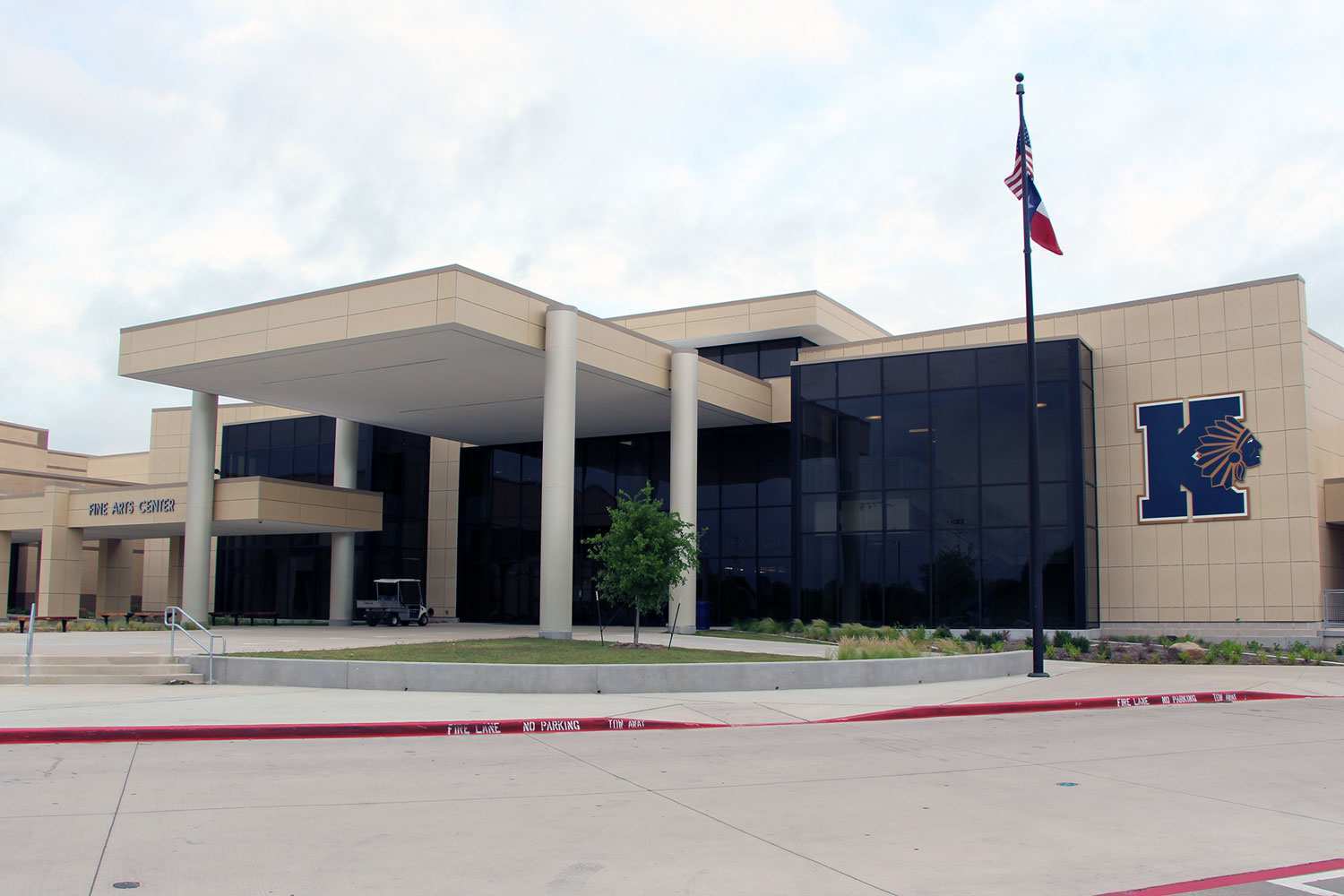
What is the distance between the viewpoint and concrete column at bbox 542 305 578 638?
99.0 ft

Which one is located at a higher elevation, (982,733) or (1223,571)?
(1223,571)

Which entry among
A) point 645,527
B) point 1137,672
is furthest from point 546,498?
point 1137,672

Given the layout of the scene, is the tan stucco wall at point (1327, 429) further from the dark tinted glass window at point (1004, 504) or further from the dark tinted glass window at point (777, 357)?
the dark tinted glass window at point (777, 357)

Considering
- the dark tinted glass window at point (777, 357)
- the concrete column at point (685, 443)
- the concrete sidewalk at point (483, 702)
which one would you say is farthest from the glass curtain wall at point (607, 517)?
the concrete sidewalk at point (483, 702)

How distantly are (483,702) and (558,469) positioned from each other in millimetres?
13156

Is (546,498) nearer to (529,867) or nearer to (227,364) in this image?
(227,364)

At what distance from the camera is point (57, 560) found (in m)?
43.1

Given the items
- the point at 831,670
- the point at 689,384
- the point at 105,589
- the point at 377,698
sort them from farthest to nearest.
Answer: the point at 105,589
the point at 689,384
the point at 831,670
the point at 377,698

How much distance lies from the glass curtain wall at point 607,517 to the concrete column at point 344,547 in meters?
4.82

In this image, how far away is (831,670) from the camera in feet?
67.0

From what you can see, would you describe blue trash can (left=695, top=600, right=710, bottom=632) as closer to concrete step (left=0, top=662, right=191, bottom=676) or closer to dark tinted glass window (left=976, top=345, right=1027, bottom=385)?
dark tinted glass window (left=976, top=345, right=1027, bottom=385)

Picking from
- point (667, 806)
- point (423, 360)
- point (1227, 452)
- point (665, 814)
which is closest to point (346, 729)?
point (667, 806)

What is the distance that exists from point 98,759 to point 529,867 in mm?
6661

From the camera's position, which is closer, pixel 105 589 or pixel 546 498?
pixel 546 498
